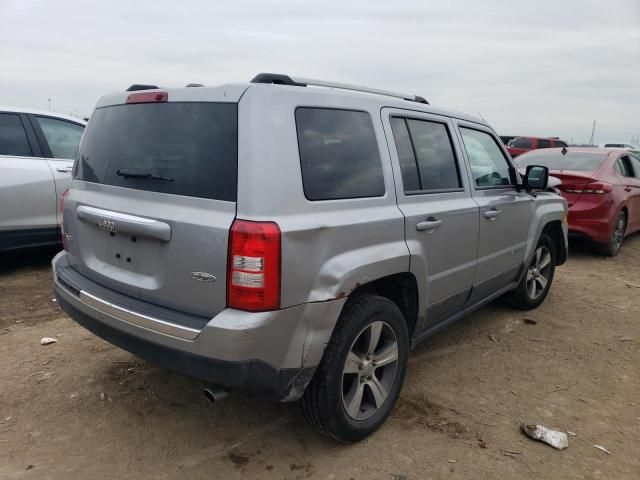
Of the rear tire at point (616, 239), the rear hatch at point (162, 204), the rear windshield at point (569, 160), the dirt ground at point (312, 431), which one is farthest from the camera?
the rear windshield at point (569, 160)

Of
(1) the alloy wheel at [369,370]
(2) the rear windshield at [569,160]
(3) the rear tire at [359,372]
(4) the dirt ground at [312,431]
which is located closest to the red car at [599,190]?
(2) the rear windshield at [569,160]

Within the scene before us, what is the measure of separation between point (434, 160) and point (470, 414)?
62.2 inches

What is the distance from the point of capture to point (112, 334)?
2.57m

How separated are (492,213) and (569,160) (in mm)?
4650

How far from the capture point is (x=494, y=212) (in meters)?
3.73

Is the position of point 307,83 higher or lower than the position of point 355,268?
higher

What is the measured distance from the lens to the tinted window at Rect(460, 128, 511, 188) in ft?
12.2

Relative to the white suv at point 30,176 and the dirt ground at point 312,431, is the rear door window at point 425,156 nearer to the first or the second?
the dirt ground at point 312,431

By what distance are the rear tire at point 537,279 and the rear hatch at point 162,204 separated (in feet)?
10.9

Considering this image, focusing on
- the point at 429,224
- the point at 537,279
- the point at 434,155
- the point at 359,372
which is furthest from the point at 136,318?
the point at 537,279

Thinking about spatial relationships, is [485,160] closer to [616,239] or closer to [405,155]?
[405,155]

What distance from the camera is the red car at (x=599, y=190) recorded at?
6.93 meters

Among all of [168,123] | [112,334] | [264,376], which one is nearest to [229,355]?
[264,376]

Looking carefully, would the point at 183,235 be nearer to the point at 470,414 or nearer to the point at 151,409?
the point at 151,409
